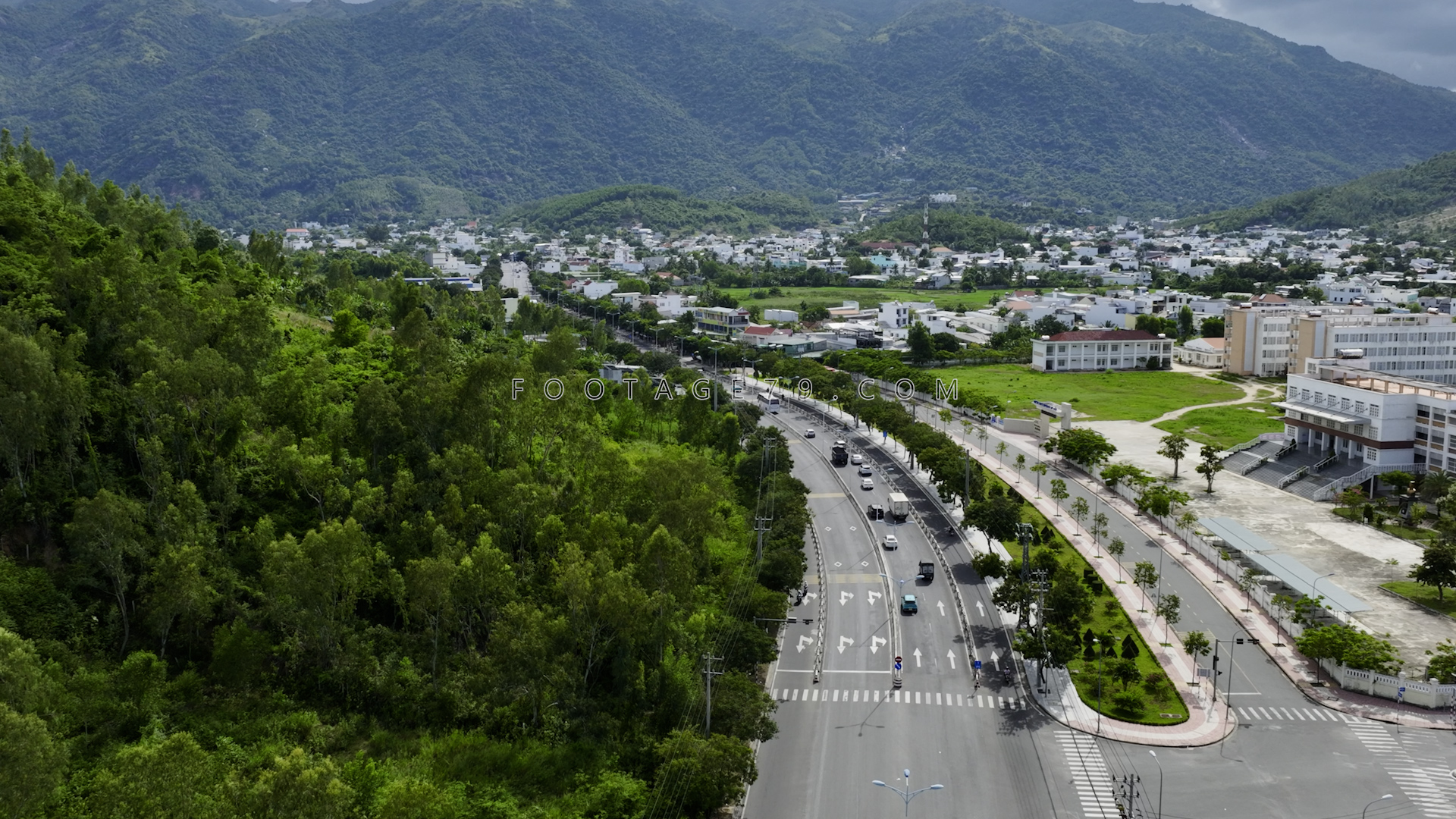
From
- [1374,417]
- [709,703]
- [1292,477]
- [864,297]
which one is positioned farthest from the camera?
[864,297]

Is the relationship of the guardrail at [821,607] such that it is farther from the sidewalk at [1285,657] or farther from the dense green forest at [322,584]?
the sidewalk at [1285,657]

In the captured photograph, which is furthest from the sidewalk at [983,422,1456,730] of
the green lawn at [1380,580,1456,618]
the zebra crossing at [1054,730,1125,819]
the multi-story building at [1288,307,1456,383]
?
the multi-story building at [1288,307,1456,383]

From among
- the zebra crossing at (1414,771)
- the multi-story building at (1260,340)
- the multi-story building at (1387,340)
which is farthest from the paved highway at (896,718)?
the multi-story building at (1260,340)

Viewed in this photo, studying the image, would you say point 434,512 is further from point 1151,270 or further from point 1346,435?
point 1151,270

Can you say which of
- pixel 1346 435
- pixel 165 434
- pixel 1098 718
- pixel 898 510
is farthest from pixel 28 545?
pixel 1346 435

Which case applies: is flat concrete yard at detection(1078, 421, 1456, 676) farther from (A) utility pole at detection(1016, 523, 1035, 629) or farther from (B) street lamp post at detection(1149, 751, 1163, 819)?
(A) utility pole at detection(1016, 523, 1035, 629)

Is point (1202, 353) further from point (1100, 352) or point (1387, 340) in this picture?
point (1387, 340)

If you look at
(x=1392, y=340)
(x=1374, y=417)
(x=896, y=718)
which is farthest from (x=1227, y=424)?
(x=896, y=718)
